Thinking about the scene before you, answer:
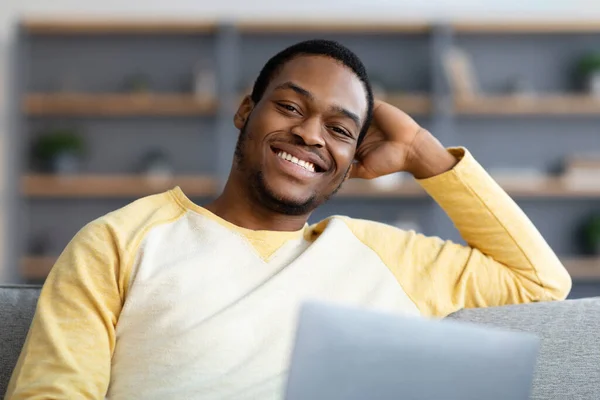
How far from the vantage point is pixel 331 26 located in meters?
4.34

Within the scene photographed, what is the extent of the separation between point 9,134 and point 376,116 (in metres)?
3.44

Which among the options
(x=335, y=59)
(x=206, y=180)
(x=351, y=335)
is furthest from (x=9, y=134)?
(x=351, y=335)

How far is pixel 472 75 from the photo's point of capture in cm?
448

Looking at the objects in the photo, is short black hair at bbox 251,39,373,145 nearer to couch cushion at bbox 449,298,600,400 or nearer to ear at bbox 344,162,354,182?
ear at bbox 344,162,354,182

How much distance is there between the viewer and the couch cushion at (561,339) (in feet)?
4.18

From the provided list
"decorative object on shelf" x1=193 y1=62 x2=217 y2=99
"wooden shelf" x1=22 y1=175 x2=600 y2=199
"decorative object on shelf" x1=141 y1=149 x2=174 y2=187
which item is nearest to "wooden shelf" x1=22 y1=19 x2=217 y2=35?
"decorative object on shelf" x1=193 y1=62 x2=217 y2=99

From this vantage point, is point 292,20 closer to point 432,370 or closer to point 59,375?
point 59,375

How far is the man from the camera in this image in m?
1.13

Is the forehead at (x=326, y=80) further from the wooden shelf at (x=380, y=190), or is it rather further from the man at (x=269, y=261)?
the wooden shelf at (x=380, y=190)

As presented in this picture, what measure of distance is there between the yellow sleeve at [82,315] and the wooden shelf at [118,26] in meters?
3.26

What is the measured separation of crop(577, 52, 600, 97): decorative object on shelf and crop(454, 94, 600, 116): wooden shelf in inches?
2.5

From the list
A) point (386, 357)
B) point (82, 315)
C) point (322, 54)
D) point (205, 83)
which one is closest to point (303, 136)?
point (322, 54)

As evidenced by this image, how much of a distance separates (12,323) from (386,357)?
2.55ft

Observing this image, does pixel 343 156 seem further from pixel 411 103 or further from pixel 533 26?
pixel 533 26
